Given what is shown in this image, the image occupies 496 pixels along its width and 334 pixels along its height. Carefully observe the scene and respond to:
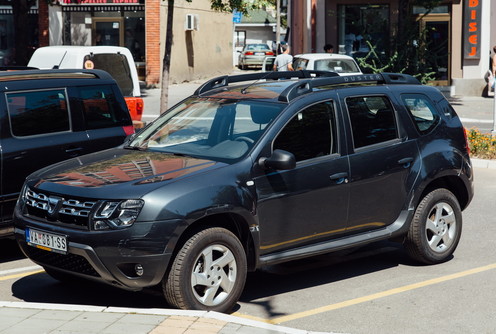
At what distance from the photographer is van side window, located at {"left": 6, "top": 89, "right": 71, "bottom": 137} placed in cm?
827

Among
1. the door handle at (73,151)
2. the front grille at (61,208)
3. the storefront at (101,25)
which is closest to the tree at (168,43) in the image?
the door handle at (73,151)

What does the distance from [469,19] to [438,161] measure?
78.4ft

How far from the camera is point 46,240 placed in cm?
632

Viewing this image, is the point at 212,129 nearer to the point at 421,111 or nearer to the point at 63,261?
the point at 63,261

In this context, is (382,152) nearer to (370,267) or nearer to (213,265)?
(370,267)

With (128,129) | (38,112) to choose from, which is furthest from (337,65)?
(38,112)

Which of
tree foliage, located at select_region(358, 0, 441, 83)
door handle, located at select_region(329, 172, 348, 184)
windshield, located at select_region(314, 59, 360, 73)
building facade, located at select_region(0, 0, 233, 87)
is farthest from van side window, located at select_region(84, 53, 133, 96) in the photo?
building facade, located at select_region(0, 0, 233, 87)

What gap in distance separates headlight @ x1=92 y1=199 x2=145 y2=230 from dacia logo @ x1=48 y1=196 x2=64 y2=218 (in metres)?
0.41

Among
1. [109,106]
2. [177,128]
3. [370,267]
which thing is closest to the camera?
[177,128]

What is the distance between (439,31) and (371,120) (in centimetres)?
2472

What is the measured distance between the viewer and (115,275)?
19.6ft

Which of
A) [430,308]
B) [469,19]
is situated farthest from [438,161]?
[469,19]

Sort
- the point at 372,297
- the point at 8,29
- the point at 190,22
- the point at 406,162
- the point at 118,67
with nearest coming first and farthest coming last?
the point at 372,297, the point at 406,162, the point at 118,67, the point at 8,29, the point at 190,22

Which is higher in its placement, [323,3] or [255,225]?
[323,3]
